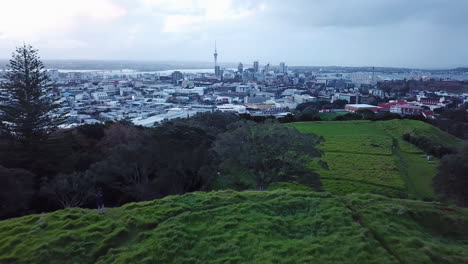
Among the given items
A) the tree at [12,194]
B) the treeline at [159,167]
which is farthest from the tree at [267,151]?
the tree at [12,194]

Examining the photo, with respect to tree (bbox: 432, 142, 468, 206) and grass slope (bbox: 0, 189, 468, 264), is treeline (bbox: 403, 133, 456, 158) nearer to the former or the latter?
tree (bbox: 432, 142, 468, 206)

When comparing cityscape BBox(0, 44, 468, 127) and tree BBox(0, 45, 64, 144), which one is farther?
cityscape BBox(0, 44, 468, 127)

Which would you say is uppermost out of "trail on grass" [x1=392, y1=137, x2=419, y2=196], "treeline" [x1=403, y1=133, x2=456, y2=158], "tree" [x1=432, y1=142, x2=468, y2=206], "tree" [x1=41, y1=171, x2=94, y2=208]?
"tree" [x1=432, y1=142, x2=468, y2=206]

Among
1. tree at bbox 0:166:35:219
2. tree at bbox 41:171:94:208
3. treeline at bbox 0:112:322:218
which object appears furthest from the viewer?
treeline at bbox 0:112:322:218

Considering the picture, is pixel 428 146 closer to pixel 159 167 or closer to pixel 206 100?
pixel 159 167

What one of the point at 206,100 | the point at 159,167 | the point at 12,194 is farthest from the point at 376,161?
the point at 206,100

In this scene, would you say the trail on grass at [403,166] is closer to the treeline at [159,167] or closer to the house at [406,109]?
the treeline at [159,167]

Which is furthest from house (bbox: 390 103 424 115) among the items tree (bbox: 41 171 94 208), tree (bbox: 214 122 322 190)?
tree (bbox: 41 171 94 208)
